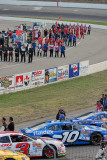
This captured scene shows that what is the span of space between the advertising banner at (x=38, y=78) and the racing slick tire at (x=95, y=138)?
39.5ft

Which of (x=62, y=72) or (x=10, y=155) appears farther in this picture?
(x=62, y=72)

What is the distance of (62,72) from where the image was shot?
34344 mm

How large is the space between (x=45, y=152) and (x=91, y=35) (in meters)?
42.8

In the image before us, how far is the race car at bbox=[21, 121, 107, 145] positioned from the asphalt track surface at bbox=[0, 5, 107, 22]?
53.8m

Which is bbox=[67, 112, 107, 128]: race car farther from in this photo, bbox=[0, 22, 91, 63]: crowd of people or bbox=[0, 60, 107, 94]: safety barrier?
bbox=[0, 22, 91, 63]: crowd of people

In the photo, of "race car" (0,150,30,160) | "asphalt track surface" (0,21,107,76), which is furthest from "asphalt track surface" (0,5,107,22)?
"race car" (0,150,30,160)

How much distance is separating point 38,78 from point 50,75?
135 cm

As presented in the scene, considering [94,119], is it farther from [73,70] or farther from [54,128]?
[73,70]

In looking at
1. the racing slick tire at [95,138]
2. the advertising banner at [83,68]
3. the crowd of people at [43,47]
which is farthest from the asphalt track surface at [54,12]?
the racing slick tire at [95,138]

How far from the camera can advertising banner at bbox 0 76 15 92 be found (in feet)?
95.4

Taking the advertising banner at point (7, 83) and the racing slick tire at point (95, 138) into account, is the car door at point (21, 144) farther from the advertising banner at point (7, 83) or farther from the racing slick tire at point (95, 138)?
the advertising banner at point (7, 83)

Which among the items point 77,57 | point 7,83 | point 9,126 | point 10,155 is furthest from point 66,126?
point 77,57

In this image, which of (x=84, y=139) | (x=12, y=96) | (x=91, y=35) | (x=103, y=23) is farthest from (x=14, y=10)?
(x=84, y=139)

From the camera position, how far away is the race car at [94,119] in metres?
21.3
